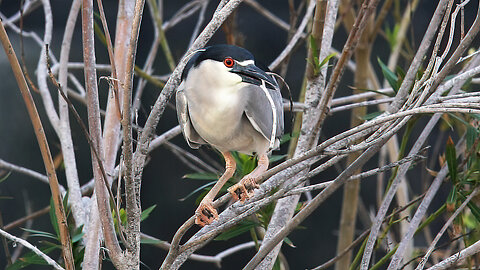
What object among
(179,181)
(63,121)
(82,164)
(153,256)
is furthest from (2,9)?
(63,121)

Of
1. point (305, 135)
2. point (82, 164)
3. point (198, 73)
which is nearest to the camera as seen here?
point (198, 73)

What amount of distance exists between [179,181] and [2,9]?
46.9 inches

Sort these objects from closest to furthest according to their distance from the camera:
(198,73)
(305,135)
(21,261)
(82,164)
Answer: (198,73)
(305,135)
(21,261)
(82,164)

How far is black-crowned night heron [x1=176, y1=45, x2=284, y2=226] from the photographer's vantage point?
48.2 inches

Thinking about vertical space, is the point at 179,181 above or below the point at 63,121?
below

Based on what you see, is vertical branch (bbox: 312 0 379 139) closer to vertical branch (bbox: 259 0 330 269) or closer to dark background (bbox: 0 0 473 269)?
vertical branch (bbox: 259 0 330 269)

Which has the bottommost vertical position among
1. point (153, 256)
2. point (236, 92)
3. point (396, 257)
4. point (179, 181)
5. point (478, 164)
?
point (153, 256)

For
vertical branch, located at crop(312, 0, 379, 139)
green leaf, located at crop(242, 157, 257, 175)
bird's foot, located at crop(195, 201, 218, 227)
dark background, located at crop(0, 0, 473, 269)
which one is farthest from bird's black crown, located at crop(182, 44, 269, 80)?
dark background, located at crop(0, 0, 473, 269)

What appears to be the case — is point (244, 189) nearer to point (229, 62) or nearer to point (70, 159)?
point (229, 62)

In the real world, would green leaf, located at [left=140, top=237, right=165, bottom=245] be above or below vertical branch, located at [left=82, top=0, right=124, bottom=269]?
below

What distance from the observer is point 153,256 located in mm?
3029

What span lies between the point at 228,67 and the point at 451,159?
1.94ft

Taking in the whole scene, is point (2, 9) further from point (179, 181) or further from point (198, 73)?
point (198, 73)

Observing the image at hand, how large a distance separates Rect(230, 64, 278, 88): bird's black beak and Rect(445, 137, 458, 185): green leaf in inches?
19.6
